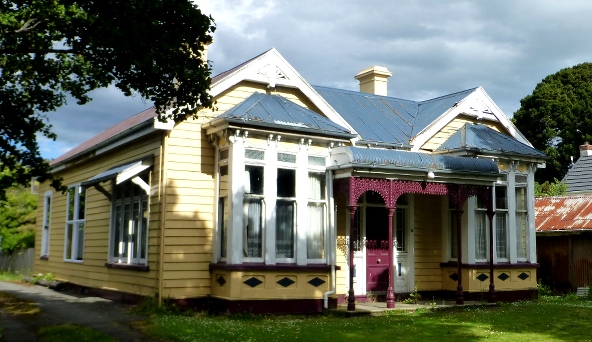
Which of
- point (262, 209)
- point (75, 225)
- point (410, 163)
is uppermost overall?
point (410, 163)

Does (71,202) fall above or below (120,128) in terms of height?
below

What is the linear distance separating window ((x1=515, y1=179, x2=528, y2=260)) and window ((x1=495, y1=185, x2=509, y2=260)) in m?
0.46

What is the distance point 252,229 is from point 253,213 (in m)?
0.35

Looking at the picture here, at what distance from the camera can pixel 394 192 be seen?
15.8m

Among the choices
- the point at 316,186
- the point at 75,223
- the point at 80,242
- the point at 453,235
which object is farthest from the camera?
the point at 75,223

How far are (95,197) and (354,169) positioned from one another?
8.41 metres

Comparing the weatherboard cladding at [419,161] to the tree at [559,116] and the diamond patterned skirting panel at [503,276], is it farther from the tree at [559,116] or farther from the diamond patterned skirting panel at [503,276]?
the tree at [559,116]

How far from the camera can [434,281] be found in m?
18.4

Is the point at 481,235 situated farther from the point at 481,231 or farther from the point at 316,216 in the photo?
the point at 316,216

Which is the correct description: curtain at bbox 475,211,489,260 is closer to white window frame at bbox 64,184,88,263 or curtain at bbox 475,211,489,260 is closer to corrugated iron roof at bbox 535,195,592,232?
corrugated iron roof at bbox 535,195,592,232

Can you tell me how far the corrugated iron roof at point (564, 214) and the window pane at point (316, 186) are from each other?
9.95m

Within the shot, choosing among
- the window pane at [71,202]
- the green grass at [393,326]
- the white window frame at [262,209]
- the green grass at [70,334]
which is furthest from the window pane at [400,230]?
the window pane at [71,202]

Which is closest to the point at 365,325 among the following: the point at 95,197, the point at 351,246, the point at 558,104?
the point at 351,246

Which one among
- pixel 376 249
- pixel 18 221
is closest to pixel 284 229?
pixel 376 249
